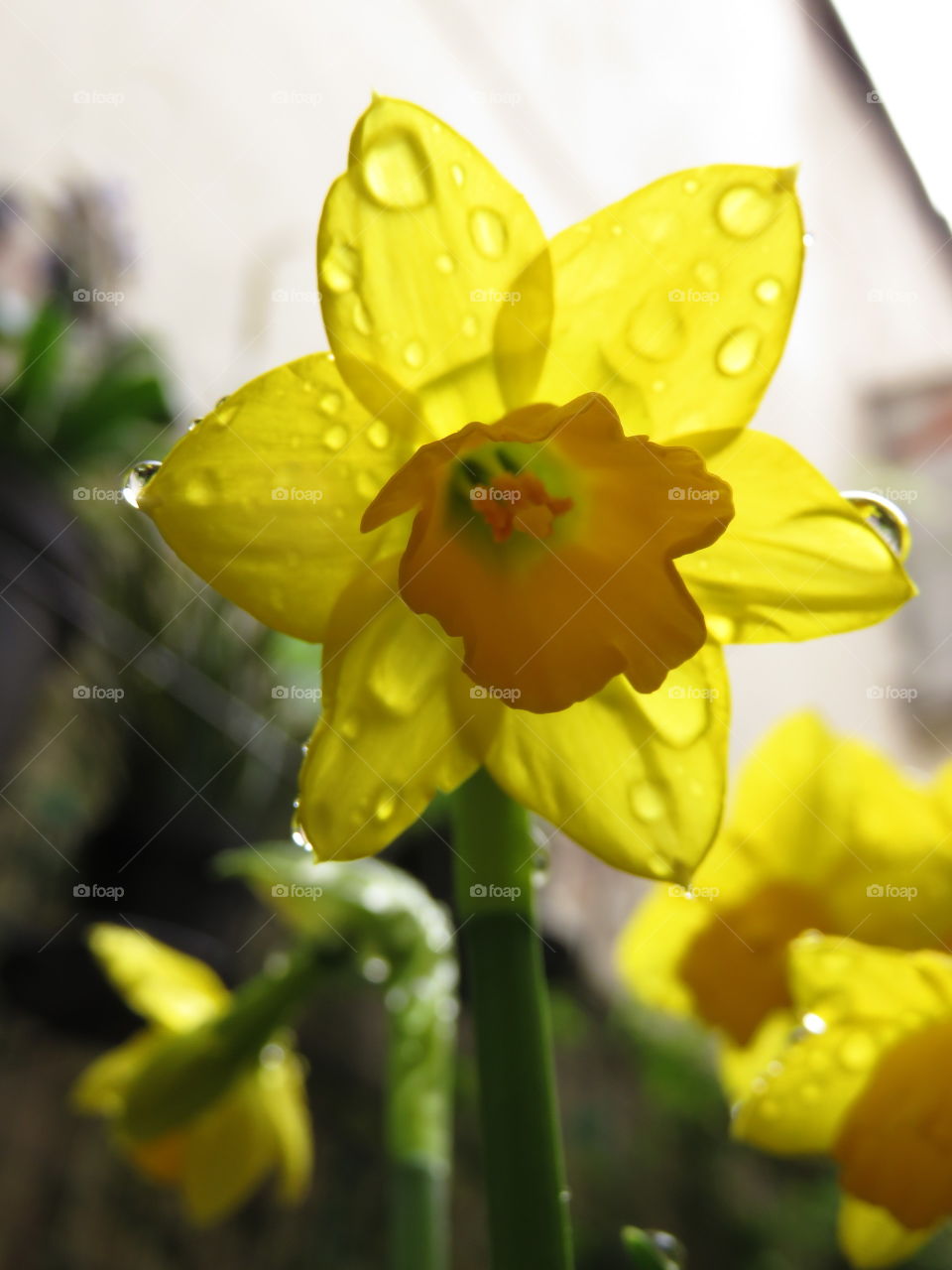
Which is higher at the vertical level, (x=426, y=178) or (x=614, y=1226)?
(x=426, y=178)

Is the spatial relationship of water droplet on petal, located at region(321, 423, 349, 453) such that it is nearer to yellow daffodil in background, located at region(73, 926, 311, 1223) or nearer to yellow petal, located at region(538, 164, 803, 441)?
yellow petal, located at region(538, 164, 803, 441)

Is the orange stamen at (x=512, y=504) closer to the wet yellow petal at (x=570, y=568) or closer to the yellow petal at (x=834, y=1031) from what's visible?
the wet yellow petal at (x=570, y=568)

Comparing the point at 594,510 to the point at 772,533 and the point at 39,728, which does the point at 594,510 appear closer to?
the point at 772,533

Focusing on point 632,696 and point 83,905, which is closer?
point 632,696

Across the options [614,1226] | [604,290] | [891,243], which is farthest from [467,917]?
[614,1226]

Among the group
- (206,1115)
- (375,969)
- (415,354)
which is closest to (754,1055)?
(375,969)

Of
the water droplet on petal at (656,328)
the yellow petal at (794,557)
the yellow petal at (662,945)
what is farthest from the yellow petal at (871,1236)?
the water droplet on petal at (656,328)

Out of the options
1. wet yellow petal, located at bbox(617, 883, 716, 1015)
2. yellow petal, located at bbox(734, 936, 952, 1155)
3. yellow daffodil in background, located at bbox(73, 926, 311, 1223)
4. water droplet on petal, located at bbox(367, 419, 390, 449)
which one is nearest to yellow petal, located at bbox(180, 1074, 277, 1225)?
yellow daffodil in background, located at bbox(73, 926, 311, 1223)
